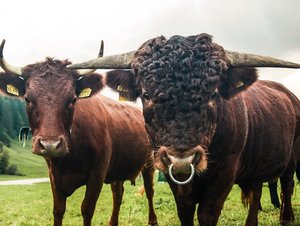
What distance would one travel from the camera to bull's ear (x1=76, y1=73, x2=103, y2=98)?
7637mm

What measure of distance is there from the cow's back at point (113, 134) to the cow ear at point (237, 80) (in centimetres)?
202

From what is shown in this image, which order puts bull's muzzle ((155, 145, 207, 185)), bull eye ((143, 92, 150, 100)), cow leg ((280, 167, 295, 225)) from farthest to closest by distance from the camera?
cow leg ((280, 167, 295, 225)), bull eye ((143, 92, 150, 100)), bull's muzzle ((155, 145, 207, 185))

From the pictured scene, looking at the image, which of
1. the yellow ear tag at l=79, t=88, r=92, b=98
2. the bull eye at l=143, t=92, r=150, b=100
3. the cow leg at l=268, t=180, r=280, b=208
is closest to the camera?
the bull eye at l=143, t=92, r=150, b=100

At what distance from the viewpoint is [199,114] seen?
15.5 feet

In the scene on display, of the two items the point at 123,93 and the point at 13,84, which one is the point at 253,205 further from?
the point at 13,84

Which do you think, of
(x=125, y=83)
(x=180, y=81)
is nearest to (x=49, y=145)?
(x=125, y=83)

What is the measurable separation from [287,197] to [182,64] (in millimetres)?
5357

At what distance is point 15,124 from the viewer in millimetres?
114562

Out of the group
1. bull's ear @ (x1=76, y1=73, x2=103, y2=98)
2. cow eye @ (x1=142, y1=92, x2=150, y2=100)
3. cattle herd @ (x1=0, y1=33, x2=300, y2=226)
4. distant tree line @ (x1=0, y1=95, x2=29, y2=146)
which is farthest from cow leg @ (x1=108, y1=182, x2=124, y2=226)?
distant tree line @ (x1=0, y1=95, x2=29, y2=146)

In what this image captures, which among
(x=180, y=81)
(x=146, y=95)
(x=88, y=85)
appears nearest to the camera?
(x=180, y=81)

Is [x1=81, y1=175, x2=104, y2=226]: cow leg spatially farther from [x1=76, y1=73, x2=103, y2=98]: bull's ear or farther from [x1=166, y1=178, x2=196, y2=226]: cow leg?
[x1=166, y1=178, x2=196, y2=226]: cow leg

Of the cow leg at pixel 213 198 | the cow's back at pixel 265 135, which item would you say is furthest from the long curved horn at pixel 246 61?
the cow leg at pixel 213 198

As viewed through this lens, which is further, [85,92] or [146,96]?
[85,92]

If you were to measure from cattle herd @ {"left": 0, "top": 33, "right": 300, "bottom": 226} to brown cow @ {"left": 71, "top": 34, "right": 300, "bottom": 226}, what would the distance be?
1 centimetres
